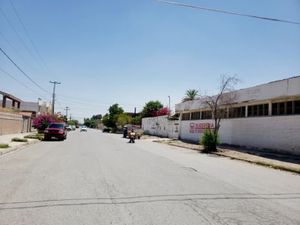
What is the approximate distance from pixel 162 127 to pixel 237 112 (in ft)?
103

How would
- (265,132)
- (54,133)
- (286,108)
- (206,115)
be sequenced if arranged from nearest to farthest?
1. (286,108)
2. (265,132)
3. (54,133)
4. (206,115)

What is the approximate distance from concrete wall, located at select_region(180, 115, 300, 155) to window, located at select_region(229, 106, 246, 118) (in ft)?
1.41

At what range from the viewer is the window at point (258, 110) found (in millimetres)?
27016

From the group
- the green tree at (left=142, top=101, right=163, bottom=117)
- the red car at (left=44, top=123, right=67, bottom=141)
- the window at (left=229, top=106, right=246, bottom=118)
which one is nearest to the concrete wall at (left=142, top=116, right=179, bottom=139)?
the green tree at (left=142, top=101, right=163, bottom=117)

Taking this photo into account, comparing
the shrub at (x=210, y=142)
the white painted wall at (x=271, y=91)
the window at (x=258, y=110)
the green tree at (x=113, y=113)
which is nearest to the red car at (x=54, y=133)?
the shrub at (x=210, y=142)

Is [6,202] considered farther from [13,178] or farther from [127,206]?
[13,178]

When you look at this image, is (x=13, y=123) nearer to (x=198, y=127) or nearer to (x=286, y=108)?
(x=198, y=127)

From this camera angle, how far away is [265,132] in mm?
26359

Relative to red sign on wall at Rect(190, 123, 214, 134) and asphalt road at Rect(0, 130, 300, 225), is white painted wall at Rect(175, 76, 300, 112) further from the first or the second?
asphalt road at Rect(0, 130, 300, 225)

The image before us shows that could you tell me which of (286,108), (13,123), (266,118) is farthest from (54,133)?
(286,108)

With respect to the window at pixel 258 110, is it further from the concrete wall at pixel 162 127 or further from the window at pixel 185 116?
the concrete wall at pixel 162 127

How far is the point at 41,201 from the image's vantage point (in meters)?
7.76

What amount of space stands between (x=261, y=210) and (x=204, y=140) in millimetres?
20061

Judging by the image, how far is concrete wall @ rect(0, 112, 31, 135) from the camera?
4337 cm
